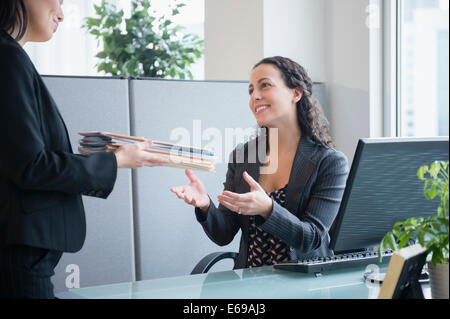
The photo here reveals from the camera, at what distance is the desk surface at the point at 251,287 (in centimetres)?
132

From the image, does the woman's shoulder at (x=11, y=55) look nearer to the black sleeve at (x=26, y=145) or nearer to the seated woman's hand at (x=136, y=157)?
the black sleeve at (x=26, y=145)

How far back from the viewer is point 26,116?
1.21m

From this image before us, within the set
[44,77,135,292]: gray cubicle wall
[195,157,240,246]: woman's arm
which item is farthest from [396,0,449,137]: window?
[44,77,135,292]: gray cubicle wall

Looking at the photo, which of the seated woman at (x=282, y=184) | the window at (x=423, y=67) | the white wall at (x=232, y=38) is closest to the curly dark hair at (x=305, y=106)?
the seated woman at (x=282, y=184)

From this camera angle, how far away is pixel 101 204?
2.36 meters

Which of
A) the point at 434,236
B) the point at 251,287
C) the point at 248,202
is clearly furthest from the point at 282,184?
the point at 434,236

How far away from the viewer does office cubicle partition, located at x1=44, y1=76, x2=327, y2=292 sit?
2.32m

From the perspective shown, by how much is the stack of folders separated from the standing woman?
99mm

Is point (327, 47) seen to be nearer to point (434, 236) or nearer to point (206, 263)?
point (206, 263)

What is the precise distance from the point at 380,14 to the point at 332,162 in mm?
1201

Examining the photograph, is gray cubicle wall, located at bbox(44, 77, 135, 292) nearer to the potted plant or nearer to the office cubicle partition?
the office cubicle partition

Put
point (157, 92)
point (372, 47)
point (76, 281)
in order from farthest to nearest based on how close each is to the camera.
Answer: point (372, 47) < point (157, 92) < point (76, 281)
